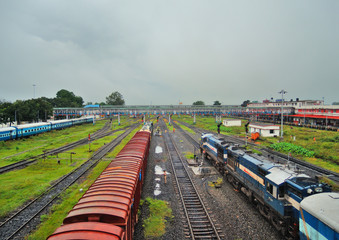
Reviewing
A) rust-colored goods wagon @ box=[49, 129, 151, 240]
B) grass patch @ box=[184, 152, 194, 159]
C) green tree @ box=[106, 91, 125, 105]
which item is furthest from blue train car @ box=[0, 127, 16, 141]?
green tree @ box=[106, 91, 125, 105]

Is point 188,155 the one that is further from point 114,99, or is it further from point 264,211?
point 114,99

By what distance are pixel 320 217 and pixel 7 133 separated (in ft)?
178

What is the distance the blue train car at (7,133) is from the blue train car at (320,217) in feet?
171

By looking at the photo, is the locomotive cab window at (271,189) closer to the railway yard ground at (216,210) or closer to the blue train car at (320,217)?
the blue train car at (320,217)

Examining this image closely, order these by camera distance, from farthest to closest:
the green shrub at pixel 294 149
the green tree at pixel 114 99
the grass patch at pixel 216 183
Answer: the green tree at pixel 114 99 < the green shrub at pixel 294 149 < the grass patch at pixel 216 183

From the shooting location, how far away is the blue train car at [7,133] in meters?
40.6

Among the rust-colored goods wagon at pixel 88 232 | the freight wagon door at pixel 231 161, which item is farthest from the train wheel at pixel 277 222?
the rust-colored goods wagon at pixel 88 232

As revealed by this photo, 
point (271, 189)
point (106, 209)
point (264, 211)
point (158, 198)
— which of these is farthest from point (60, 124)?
point (271, 189)

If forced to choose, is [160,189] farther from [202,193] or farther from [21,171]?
[21,171]

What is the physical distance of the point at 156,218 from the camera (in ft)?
47.5

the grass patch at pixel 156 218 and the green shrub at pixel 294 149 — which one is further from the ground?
the green shrub at pixel 294 149

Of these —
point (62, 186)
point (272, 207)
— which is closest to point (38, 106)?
point (62, 186)

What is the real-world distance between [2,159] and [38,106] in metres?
53.5

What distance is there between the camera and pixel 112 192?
10.5 metres
